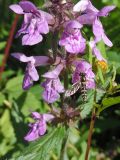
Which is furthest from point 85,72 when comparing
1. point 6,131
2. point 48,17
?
point 6,131

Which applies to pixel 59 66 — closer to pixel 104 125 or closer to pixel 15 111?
pixel 15 111

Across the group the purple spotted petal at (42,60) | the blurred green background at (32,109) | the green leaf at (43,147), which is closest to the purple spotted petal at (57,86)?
the purple spotted petal at (42,60)

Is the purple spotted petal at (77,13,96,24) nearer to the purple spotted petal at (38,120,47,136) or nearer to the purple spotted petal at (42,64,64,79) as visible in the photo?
the purple spotted petal at (42,64,64,79)

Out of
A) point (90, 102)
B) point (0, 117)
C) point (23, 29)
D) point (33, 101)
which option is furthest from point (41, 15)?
point (0, 117)

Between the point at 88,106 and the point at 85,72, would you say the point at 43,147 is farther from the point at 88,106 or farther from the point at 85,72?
the point at 85,72

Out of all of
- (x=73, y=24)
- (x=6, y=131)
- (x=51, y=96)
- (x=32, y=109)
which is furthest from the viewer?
(x=6, y=131)

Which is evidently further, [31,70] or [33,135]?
[33,135]

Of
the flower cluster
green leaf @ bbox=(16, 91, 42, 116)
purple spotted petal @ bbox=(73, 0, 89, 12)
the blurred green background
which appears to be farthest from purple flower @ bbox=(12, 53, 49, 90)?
green leaf @ bbox=(16, 91, 42, 116)

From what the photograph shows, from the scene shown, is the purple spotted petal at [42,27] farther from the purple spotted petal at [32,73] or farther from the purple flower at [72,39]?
the purple spotted petal at [32,73]
